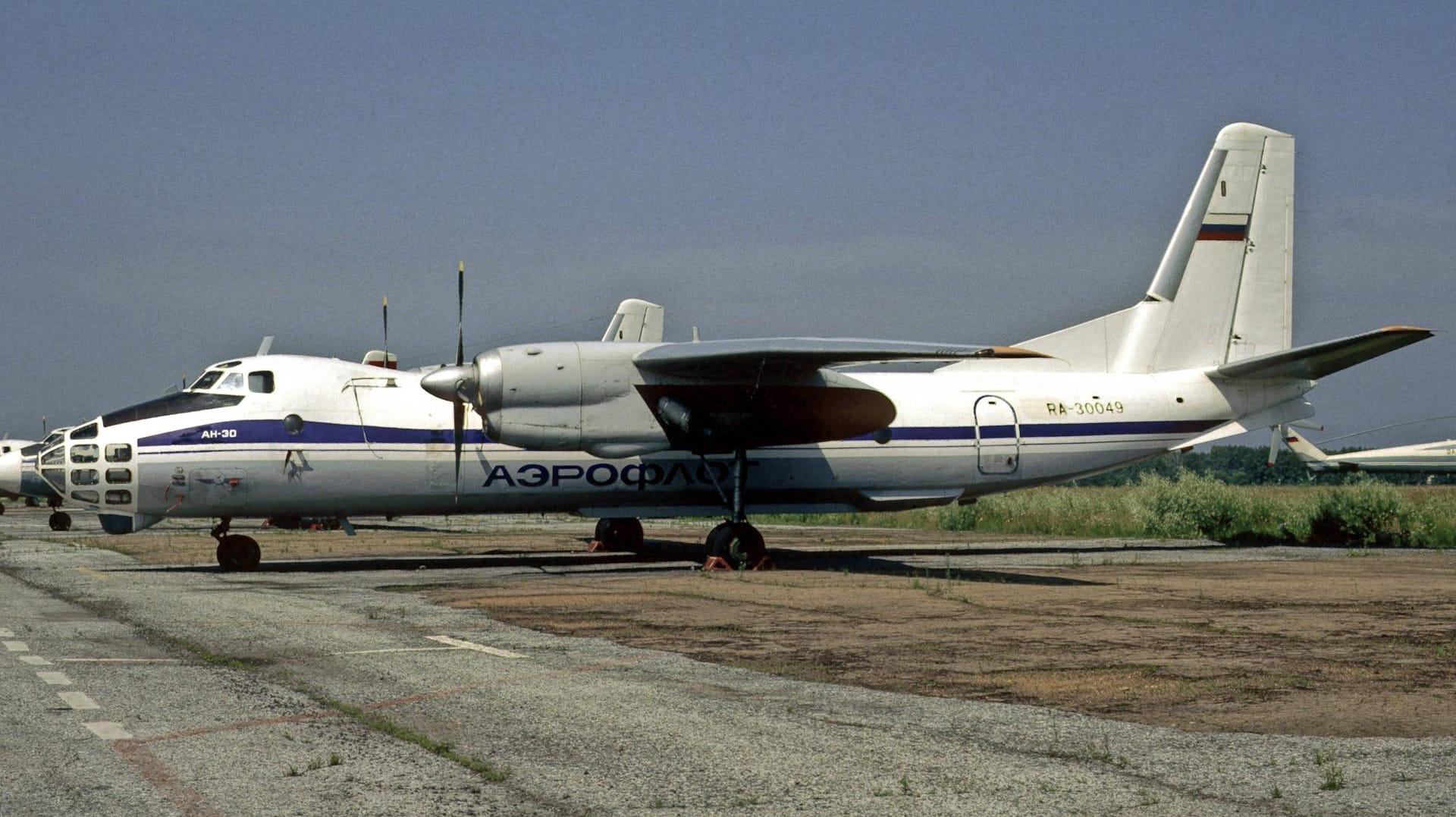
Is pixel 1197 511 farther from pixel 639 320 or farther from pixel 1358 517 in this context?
pixel 639 320

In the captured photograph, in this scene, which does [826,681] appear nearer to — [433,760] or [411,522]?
[433,760]

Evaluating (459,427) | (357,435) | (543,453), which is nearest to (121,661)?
(459,427)

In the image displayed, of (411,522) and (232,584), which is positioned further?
(411,522)

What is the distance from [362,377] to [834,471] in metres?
8.79

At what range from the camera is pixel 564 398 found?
21531mm

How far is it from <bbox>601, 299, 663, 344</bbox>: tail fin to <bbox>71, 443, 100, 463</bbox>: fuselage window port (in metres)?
20.7

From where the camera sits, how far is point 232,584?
19.7 metres

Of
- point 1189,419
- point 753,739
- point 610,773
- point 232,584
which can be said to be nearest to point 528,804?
point 610,773

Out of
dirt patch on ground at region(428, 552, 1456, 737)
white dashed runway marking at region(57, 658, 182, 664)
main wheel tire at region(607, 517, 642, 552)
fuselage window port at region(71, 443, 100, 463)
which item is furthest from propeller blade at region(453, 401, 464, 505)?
white dashed runway marking at region(57, 658, 182, 664)

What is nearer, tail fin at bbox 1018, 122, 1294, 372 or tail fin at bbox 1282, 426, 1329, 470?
tail fin at bbox 1018, 122, 1294, 372

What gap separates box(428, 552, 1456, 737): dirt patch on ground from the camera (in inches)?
374

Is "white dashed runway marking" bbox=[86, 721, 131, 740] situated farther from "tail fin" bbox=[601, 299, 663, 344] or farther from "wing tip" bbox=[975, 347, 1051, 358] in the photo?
"tail fin" bbox=[601, 299, 663, 344]

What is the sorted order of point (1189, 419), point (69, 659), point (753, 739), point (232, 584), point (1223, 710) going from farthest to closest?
point (1189, 419) → point (232, 584) → point (69, 659) → point (1223, 710) → point (753, 739)

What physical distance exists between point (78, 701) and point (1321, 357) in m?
22.8
